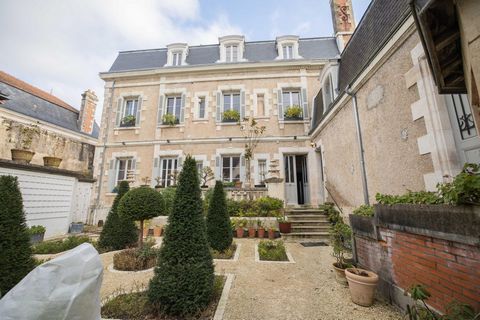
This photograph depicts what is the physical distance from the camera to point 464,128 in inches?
111

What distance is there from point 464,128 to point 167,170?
32.7 feet

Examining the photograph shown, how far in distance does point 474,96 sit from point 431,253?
5.06ft

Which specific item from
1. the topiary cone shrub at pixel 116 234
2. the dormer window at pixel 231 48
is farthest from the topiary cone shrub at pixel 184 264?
the dormer window at pixel 231 48

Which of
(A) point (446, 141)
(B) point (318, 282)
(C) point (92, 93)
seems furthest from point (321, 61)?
(C) point (92, 93)

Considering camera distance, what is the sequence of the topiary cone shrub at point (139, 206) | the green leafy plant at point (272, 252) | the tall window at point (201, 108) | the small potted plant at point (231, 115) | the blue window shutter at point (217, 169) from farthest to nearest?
the tall window at point (201, 108) < the small potted plant at point (231, 115) < the blue window shutter at point (217, 169) < the green leafy plant at point (272, 252) < the topiary cone shrub at point (139, 206)

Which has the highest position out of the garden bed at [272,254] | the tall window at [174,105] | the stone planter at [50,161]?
the tall window at [174,105]

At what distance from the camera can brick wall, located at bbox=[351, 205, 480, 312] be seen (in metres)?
1.73

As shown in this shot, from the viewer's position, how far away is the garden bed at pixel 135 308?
2.36 metres

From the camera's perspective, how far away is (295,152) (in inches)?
372

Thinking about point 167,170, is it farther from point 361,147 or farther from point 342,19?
point 342,19

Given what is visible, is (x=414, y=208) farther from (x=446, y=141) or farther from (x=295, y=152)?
(x=295, y=152)

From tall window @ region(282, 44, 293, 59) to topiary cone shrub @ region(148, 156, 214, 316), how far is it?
33.9ft

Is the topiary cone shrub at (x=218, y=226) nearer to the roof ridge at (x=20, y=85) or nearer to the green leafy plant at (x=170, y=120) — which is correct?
the green leafy plant at (x=170, y=120)

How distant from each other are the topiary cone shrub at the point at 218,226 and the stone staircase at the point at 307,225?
2.26 meters
